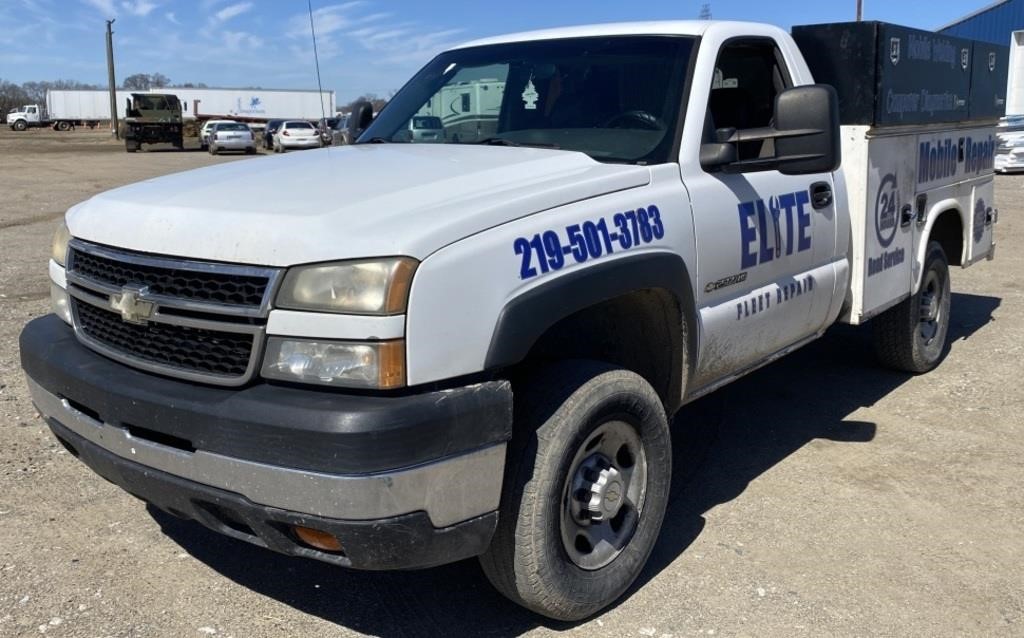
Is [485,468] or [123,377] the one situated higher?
[123,377]

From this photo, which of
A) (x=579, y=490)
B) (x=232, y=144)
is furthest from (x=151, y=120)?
(x=579, y=490)

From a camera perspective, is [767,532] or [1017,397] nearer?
[767,532]

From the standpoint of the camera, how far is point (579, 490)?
3186 millimetres

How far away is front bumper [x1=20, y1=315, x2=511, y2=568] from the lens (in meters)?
2.51

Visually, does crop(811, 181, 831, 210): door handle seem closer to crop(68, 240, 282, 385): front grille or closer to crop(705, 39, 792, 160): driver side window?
crop(705, 39, 792, 160): driver side window

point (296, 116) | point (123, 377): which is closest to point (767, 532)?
point (123, 377)

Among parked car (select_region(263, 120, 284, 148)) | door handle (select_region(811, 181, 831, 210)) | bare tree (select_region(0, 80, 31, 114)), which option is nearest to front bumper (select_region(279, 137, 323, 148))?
parked car (select_region(263, 120, 284, 148))

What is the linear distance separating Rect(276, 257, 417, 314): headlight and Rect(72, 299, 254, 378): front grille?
7.8 inches

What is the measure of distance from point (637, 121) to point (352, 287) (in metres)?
1.69

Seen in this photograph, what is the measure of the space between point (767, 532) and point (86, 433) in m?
2.57

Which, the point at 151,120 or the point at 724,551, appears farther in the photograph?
the point at 151,120

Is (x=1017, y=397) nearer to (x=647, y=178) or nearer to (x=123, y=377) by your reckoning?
(x=647, y=178)

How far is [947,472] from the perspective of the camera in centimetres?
458

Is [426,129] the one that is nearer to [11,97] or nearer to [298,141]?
[298,141]
